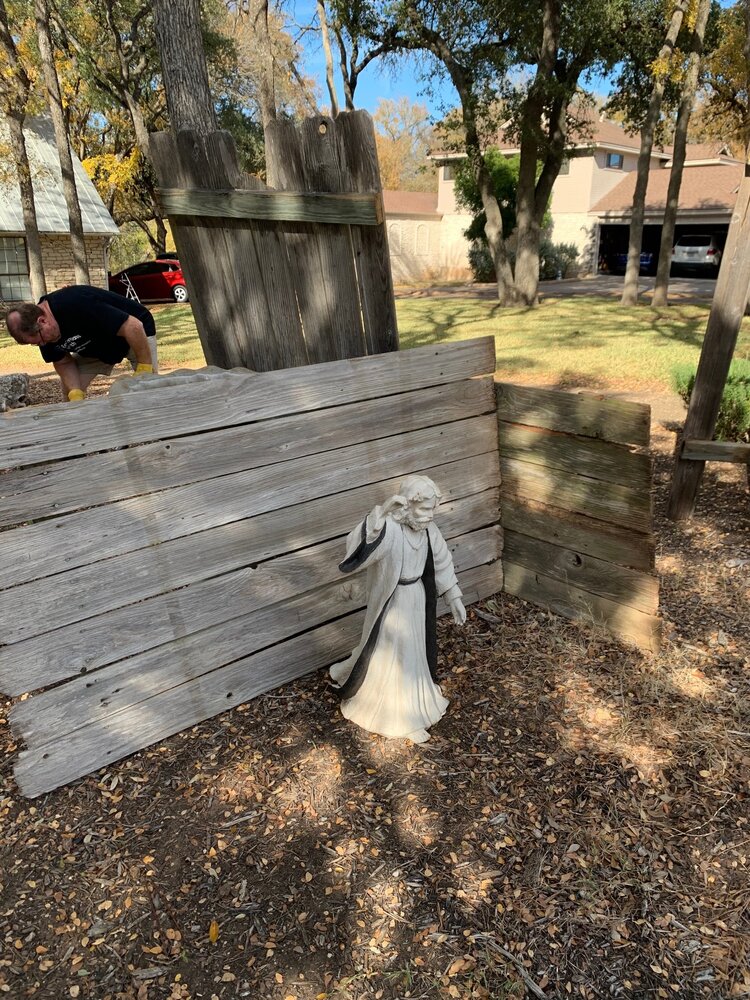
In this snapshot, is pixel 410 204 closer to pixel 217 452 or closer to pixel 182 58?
pixel 182 58

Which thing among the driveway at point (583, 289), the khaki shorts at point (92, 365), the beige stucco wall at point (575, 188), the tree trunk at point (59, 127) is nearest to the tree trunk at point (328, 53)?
the driveway at point (583, 289)

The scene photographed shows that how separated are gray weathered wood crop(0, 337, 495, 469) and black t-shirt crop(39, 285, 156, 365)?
1776 millimetres

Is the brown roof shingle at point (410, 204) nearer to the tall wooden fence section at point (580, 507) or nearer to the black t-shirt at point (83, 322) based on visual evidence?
the black t-shirt at point (83, 322)

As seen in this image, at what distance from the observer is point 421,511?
289cm

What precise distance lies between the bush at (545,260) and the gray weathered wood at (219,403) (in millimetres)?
25825

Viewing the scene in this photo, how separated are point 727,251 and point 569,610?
9.23 ft

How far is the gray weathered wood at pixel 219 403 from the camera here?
2703 mm

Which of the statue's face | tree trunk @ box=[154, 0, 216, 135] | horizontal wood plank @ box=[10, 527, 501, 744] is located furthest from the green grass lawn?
the statue's face

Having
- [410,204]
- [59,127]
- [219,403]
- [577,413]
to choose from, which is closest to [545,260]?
[410,204]

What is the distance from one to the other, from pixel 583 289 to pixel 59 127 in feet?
57.1

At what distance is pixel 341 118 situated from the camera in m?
3.48

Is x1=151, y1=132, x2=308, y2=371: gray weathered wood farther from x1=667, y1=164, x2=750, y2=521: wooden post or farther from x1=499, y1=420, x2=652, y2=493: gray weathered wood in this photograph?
x1=667, y1=164, x2=750, y2=521: wooden post

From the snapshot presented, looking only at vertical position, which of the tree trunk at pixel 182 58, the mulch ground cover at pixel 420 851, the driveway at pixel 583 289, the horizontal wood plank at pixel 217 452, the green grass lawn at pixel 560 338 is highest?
the tree trunk at pixel 182 58

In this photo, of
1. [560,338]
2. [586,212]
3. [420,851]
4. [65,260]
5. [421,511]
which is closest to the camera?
[420,851]
